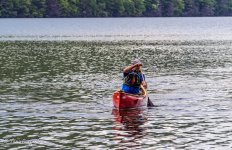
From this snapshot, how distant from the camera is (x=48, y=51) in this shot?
8944 cm

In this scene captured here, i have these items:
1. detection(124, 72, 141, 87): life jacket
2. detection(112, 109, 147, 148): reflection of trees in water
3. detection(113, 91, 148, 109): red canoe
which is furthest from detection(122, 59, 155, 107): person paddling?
detection(112, 109, 147, 148): reflection of trees in water

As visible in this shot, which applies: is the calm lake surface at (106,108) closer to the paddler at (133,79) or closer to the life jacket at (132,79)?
the paddler at (133,79)

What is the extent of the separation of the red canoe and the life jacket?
2.94ft

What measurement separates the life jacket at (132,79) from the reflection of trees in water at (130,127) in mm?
1783

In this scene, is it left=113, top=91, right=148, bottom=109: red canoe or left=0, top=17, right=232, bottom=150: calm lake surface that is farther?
left=113, top=91, right=148, bottom=109: red canoe

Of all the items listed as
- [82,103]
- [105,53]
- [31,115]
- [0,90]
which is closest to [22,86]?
[0,90]

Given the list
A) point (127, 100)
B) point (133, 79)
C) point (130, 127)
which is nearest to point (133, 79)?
point (133, 79)

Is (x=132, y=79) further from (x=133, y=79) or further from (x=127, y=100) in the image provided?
(x=127, y=100)

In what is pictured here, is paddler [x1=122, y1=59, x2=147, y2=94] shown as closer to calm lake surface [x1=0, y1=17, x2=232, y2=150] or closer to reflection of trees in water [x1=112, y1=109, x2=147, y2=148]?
reflection of trees in water [x1=112, y1=109, x2=147, y2=148]

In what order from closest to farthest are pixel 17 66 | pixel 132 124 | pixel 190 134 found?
pixel 190 134, pixel 132 124, pixel 17 66

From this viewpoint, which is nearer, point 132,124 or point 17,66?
point 132,124

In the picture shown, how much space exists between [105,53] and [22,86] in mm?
38982

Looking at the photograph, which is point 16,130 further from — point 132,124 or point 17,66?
point 17,66

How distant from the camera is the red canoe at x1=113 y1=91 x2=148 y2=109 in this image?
117 ft
